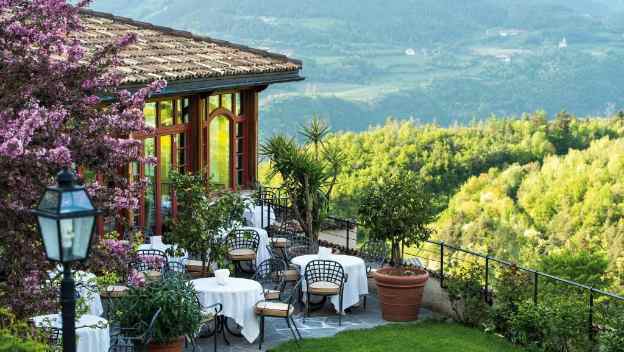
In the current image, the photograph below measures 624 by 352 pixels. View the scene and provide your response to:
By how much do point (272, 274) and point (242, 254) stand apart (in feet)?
2.02

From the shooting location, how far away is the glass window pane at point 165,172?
18219mm

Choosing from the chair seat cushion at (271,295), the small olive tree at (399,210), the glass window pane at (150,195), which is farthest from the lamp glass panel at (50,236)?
the glass window pane at (150,195)

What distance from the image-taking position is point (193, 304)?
11891 millimetres

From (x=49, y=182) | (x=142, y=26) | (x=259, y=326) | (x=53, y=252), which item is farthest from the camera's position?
(x=142, y=26)

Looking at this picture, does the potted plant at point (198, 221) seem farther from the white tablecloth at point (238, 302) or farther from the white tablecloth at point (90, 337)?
the white tablecloth at point (90, 337)

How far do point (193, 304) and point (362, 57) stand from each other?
356 ft

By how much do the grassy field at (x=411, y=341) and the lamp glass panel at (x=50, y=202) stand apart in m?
6.68

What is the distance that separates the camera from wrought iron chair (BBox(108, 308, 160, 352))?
1114 centimetres

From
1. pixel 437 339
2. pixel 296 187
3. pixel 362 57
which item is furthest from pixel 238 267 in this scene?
pixel 362 57

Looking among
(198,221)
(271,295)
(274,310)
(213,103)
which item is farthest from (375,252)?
(213,103)

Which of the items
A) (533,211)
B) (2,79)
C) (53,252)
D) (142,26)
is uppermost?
(142,26)

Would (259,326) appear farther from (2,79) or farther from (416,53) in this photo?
(416,53)

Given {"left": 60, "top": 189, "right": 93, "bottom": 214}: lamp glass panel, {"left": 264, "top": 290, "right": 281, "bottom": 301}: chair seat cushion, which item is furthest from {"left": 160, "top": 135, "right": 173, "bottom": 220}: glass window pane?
{"left": 60, "top": 189, "right": 93, "bottom": 214}: lamp glass panel

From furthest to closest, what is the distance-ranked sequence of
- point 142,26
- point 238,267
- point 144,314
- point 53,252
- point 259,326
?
point 142,26 → point 238,267 → point 259,326 → point 144,314 → point 53,252
